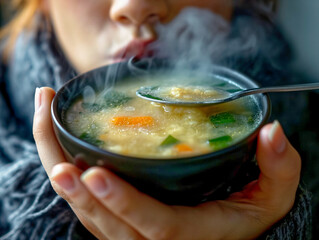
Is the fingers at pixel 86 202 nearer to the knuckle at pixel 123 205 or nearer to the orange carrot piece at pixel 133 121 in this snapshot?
the knuckle at pixel 123 205

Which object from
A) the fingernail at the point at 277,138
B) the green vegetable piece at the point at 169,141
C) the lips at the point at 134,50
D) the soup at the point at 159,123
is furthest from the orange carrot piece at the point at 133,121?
the lips at the point at 134,50

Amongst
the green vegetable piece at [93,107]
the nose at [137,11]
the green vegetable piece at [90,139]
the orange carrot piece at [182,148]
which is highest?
the nose at [137,11]

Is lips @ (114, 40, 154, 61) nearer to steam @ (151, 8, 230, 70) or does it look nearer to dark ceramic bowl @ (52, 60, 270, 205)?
steam @ (151, 8, 230, 70)

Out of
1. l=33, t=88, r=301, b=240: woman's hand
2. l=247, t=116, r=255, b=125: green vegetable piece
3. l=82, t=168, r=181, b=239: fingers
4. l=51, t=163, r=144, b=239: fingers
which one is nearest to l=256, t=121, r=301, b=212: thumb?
l=33, t=88, r=301, b=240: woman's hand

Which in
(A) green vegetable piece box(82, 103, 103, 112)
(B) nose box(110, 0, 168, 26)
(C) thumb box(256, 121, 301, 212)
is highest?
(B) nose box(110, 0, 168, 26)

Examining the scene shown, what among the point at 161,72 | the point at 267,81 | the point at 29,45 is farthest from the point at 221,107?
the point at 29,45

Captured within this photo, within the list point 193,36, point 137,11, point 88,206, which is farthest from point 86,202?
point 193,36

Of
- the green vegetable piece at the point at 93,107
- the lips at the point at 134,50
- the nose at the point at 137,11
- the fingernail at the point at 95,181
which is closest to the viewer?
the fingernail at the point at 95,181
